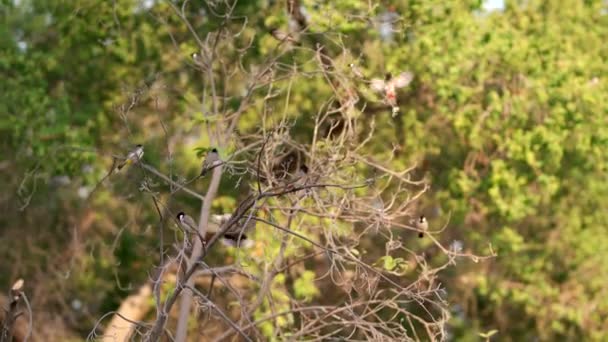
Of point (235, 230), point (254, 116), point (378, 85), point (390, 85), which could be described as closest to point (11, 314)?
point (235, 230)

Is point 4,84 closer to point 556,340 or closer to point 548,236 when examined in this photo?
point 548,236

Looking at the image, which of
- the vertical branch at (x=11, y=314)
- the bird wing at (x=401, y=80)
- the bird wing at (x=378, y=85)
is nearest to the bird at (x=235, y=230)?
the vertical branch at (x=11, y=314)

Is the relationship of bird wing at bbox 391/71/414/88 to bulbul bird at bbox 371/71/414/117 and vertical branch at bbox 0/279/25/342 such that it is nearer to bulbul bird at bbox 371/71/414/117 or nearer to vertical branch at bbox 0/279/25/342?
bulbul bird at bbox 371/71/414/117

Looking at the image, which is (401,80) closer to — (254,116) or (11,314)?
(11,314)

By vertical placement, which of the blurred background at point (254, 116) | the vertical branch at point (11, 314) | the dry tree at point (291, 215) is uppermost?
the vertical branch at point (11, 314)

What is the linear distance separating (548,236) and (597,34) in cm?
317

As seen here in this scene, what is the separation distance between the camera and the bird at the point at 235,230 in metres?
7.48

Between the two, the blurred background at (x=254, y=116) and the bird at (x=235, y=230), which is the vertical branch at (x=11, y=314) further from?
the blurred background at (x=254, y=116)

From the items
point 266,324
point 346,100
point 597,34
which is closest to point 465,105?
point 597,34

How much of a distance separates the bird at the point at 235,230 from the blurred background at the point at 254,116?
3184 millimetres

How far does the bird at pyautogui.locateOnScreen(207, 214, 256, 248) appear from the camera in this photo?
294 inches

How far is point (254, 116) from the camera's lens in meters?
15.0

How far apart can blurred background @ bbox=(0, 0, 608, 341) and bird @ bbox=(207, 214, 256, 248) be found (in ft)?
10.4

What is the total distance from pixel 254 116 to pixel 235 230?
7.08 metres
